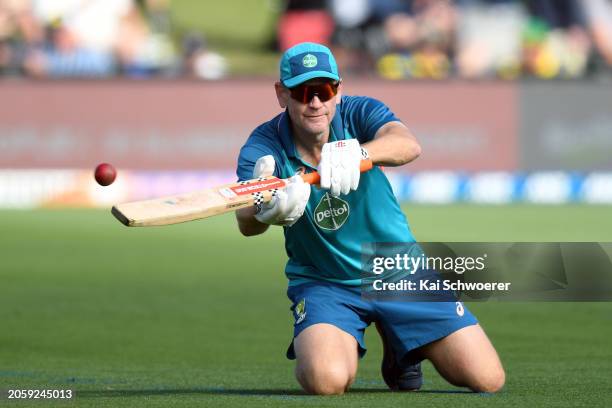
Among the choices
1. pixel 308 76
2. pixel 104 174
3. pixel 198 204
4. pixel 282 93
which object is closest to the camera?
pixel 198 204

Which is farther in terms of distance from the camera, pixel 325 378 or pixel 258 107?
pixel 258 107

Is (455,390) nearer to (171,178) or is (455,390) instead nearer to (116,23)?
(171,178)

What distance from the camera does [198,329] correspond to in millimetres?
11211

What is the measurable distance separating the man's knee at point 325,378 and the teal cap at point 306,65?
1.62 metres

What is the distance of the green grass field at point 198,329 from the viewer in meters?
7.50

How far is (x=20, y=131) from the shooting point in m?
28.2

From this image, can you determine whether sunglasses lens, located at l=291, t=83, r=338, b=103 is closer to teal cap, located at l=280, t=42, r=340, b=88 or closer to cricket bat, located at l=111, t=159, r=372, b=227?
teal cap, located at l=280, t=42, r=340, b=88

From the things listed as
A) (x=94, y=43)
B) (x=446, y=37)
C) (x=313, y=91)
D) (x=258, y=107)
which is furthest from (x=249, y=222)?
(x=446, y=37)

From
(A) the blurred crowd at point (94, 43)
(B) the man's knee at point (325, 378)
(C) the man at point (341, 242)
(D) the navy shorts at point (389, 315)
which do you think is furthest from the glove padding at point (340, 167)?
(A) the blurred crowd at point (94, 43)

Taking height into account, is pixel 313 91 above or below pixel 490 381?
above

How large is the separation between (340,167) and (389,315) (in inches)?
46.6

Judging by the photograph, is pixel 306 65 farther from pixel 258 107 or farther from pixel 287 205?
pixel 258 107

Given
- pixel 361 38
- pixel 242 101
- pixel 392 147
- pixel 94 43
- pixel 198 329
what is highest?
pixel 361 38

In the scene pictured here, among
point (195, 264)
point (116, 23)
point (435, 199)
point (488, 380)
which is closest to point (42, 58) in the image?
point (116, 23)
